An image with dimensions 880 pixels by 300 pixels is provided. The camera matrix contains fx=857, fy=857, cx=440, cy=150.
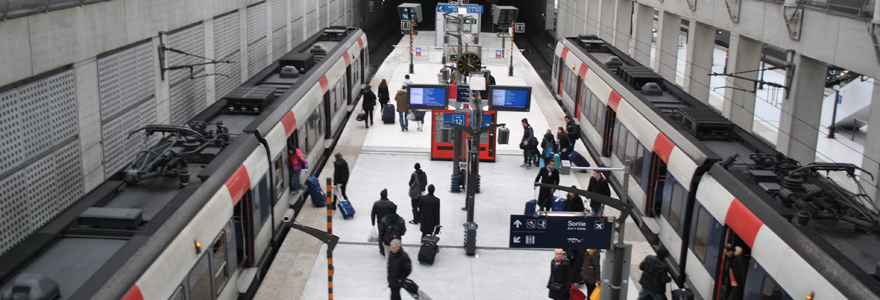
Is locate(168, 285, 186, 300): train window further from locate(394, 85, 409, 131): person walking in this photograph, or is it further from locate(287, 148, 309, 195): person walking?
locate(394, 85, 409, 131): person walking

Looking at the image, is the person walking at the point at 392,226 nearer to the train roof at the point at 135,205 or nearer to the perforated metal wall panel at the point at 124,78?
the train roof at the point at 135,205

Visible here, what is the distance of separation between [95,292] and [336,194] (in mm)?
10380

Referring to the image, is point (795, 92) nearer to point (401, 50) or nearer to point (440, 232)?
point (440, 232)

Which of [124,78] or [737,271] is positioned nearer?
[737,271]

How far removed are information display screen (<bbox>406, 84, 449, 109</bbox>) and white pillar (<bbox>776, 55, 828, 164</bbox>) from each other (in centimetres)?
860

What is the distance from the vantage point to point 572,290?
13.0 m

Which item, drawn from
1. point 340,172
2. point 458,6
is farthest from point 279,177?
point 458,6

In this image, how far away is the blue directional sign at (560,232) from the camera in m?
11.8

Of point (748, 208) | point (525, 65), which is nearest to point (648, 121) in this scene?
point (748, 208)

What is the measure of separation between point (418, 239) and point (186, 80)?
6.46m

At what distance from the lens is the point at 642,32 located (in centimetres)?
3844

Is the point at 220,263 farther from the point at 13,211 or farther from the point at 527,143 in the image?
the point at 527,143

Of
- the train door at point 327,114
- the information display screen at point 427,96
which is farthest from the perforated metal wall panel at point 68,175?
the train door at point 327,114

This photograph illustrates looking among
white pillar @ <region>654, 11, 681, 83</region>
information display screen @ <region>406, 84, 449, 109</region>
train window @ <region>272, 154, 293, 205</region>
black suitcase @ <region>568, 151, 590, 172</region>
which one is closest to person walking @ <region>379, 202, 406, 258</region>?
train window @ <region>272, 154, 293, 205</region>
